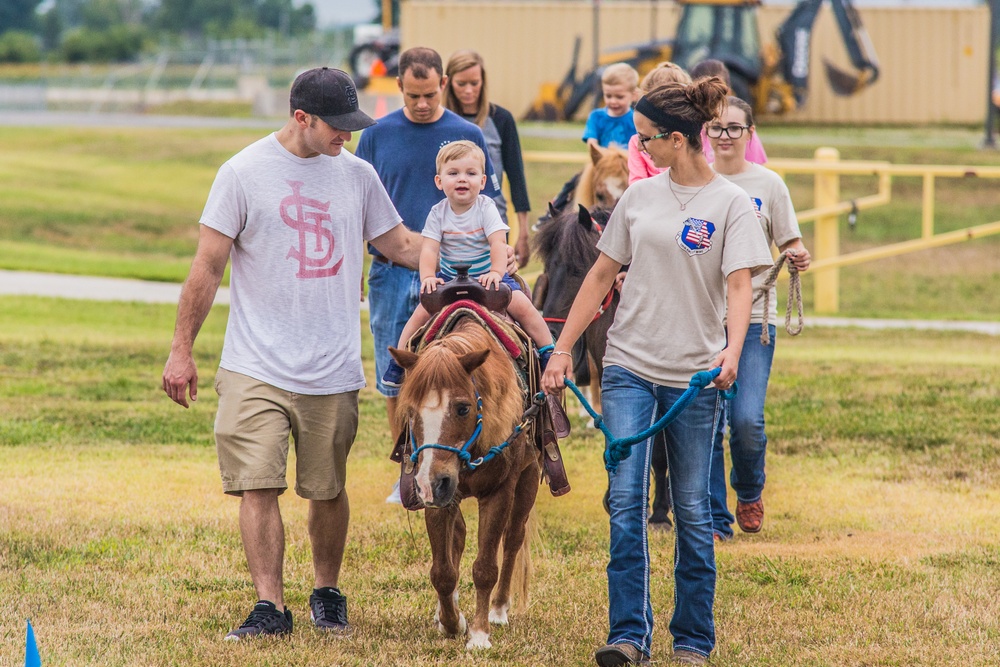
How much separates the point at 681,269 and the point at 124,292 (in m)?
12.3

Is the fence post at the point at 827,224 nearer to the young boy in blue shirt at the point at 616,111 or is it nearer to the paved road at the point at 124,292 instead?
the paved road at the point at 124,292

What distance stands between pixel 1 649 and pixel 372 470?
3447 mm

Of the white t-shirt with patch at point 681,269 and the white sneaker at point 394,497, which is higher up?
the white t-shirt with patch at point 681,269

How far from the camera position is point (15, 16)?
10225 cm

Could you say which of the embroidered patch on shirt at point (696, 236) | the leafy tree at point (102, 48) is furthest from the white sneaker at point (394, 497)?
the leafy tree at point (102, 48)

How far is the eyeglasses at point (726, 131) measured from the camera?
5867 mm

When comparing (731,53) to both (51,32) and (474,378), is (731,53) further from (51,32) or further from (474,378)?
(51,32)

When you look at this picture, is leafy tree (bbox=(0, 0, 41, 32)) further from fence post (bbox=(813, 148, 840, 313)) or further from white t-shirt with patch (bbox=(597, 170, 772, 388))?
white t-shirt with patch (bbox=(597, 170, 772, 388))

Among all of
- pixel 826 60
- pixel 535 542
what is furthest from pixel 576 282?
pixel 826 60

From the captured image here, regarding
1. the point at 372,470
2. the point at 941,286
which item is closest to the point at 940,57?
the point at 941,286

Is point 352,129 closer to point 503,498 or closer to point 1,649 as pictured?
point 503,498

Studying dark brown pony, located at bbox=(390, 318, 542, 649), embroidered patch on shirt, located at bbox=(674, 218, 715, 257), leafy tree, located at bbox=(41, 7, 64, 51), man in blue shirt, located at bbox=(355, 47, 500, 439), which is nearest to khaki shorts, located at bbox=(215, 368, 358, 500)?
dark brown pony, located at bbox=(390, 318, 542, 649)

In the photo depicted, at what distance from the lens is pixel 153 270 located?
1778 centimetres

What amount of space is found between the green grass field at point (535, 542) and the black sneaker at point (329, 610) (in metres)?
0.10
